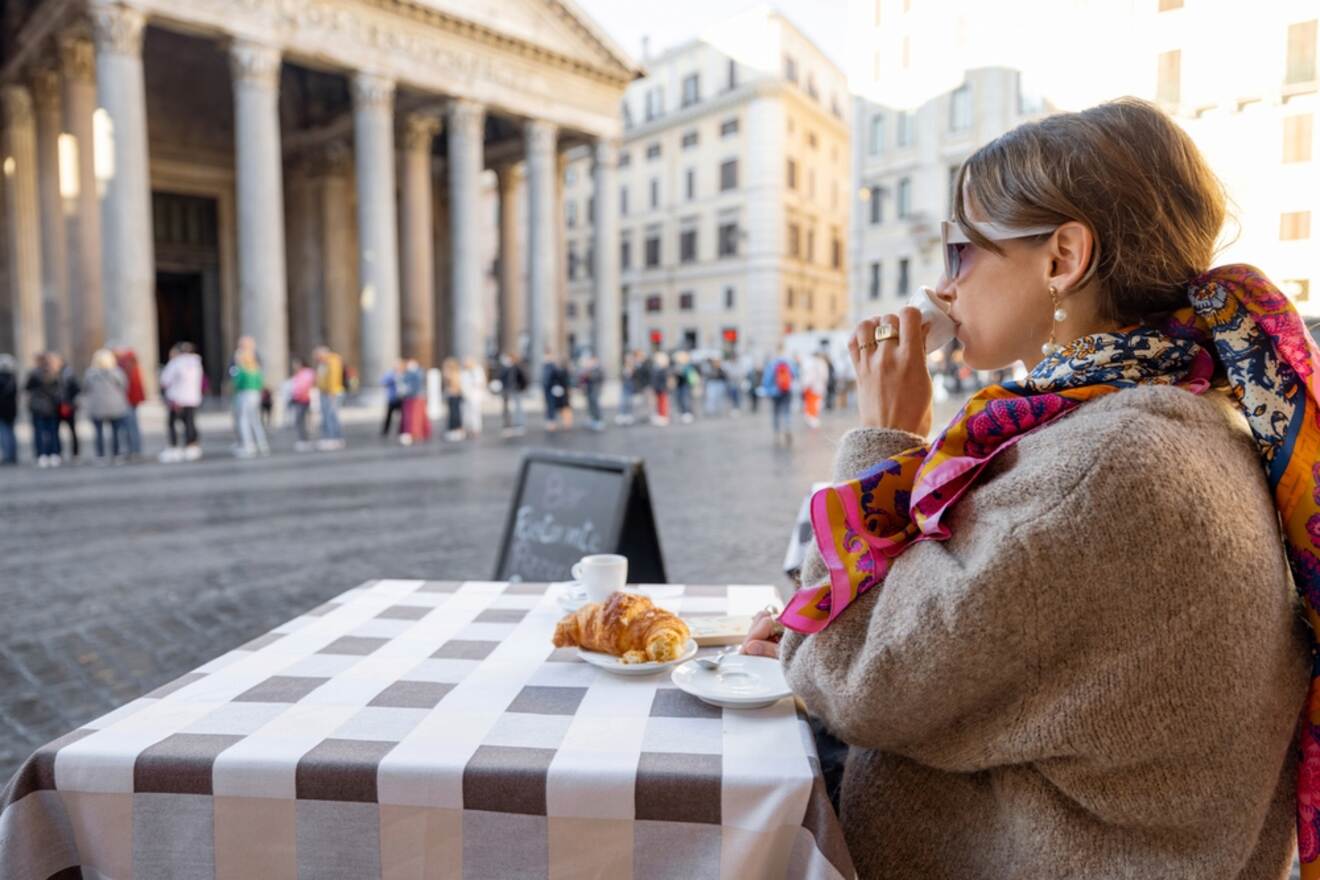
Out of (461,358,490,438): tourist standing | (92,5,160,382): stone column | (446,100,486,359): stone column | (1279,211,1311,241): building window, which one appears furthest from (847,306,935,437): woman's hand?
(446,100,486,359): stone column

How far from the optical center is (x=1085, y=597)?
1.19 meters

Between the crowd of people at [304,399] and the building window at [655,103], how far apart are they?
32894 millimetres

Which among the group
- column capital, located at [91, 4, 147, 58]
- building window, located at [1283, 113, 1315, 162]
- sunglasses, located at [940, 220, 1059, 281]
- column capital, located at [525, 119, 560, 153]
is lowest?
sunglasses, located at [940, 220, 1059, 281]

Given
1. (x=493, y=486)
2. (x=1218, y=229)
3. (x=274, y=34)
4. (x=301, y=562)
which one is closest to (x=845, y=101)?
(x=274, y=34)

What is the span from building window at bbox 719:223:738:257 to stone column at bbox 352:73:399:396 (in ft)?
93.3

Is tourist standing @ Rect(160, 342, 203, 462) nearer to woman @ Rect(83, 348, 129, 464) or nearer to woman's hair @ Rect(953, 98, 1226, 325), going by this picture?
woman @ Rect(83, 348, 129, 464)

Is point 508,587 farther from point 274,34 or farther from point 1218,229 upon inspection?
point 274,34

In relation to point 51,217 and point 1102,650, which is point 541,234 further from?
point 1102,650

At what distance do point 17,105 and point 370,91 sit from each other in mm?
8590

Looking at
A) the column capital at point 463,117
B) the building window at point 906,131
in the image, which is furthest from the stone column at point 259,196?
the building window at point 906,131

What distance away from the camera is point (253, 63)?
19172 millimetres

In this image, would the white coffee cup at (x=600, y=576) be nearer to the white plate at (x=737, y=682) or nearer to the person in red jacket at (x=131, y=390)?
the white plate at (x=737, y=682)

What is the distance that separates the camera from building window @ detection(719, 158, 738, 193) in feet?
158

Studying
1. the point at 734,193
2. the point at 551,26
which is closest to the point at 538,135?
the point at 551,26
